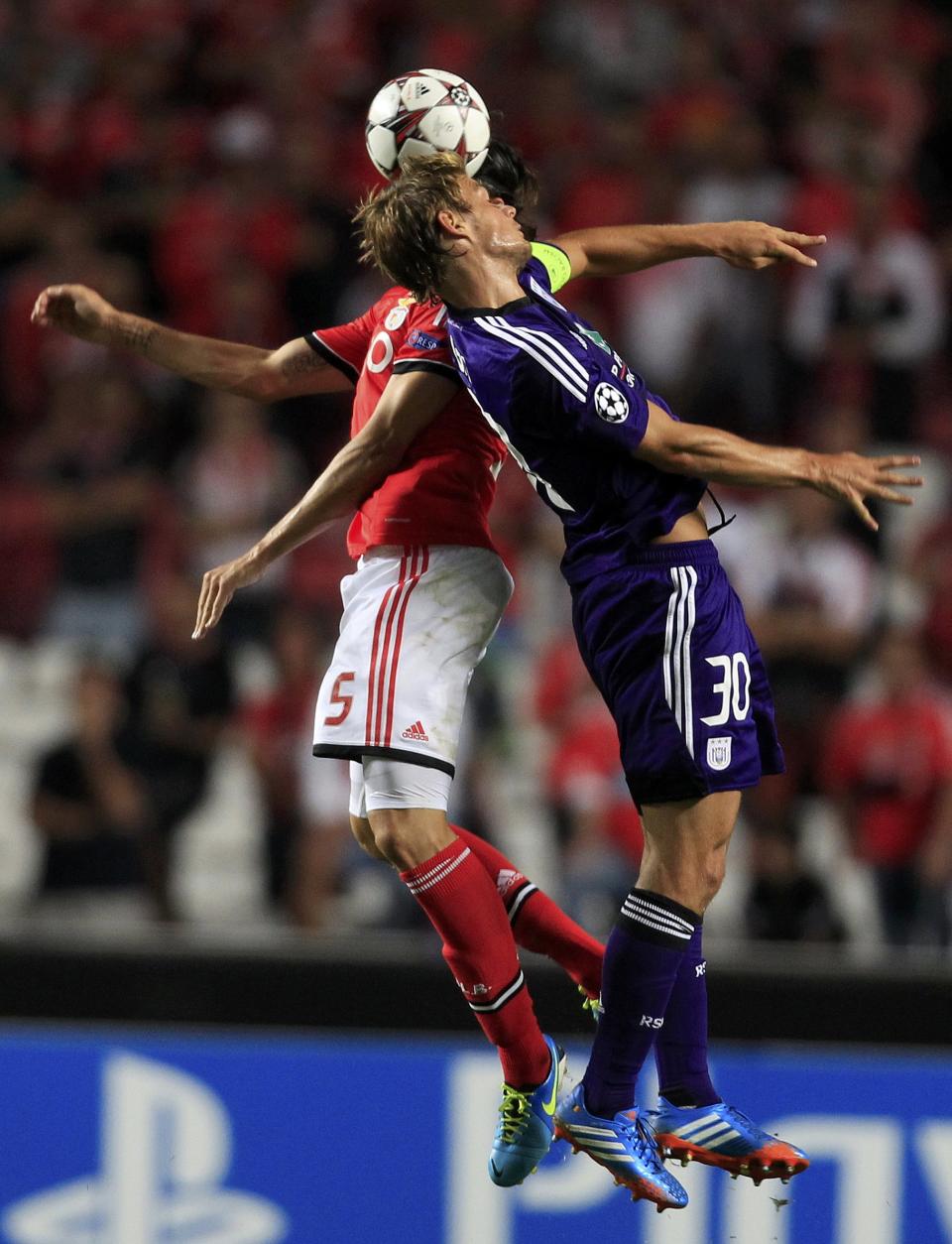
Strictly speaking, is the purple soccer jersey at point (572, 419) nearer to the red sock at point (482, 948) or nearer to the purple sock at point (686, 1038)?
the red sock at point (482, 948)

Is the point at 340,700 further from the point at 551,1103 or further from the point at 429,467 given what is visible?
the point at 551,1103

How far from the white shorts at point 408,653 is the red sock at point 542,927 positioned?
0.35 m

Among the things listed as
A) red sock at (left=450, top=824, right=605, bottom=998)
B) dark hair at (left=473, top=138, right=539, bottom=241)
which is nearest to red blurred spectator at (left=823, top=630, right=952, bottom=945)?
red sock at (left=450, top=824, right=605, bottom=998)

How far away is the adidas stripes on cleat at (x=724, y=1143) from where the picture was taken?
3924 millimetres

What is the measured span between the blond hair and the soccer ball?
121 mm

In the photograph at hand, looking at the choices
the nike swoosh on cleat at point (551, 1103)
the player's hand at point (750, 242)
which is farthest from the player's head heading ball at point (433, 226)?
the nike swoosh on cleat at point (551, 1103)

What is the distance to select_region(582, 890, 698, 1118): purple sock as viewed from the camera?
381cm

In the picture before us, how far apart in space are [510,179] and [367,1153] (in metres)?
3.04

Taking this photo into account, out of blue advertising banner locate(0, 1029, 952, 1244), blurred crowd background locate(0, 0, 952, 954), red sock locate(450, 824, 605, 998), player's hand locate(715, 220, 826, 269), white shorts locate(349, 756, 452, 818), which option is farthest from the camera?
blurred crowd background locate(0, 0, 952, 954)

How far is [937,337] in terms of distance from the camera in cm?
849

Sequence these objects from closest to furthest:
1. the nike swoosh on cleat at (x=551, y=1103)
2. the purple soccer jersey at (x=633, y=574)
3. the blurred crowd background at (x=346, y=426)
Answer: the purple soccer jersey at (x=633, y=574) < the nike swoosh on cleat at (x=551, y=1103) < the blurred crowd background at (x=346, y=426)

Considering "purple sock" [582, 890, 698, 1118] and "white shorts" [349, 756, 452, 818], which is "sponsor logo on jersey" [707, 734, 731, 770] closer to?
"purple sock" [582, 890, 698, 1118]

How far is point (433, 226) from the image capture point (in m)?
3.71

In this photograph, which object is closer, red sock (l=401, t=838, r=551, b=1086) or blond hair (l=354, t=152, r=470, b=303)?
blond hair (l=354, t=152, r=470, b=303)
